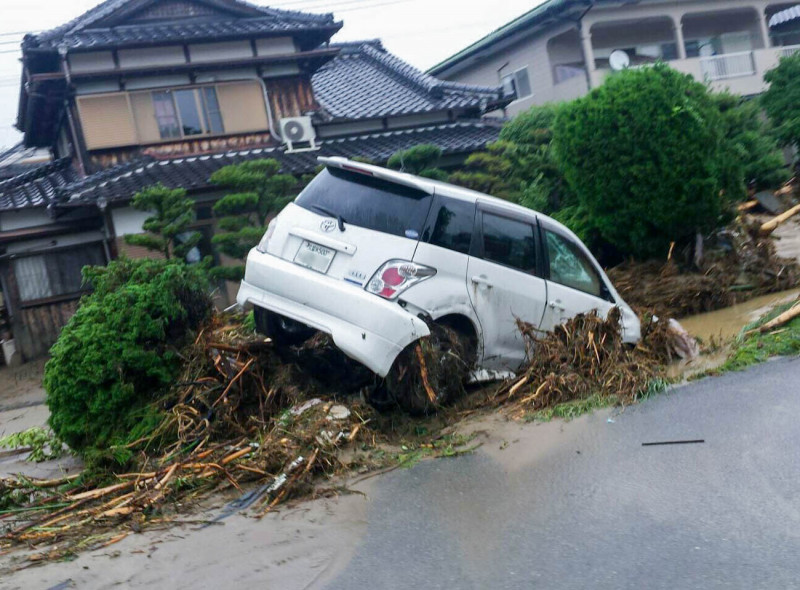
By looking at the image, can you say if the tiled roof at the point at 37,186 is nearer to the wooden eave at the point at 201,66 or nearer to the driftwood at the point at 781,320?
the wooden eave at the point at 201,66

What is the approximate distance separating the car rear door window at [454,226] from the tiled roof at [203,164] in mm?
10799

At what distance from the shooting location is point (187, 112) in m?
19.5


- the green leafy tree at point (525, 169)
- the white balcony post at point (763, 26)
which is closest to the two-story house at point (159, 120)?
the green leafy tree at point (525, 169)

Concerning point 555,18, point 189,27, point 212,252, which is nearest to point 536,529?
point 212,252

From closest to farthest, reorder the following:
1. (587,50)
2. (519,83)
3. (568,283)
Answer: (568,283), (587,50), (519,83)

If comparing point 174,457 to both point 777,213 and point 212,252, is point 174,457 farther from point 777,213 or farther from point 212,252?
point 777,213

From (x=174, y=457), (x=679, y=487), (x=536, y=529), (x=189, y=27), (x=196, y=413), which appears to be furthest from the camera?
(x=189, y=27)

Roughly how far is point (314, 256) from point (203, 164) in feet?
40.5

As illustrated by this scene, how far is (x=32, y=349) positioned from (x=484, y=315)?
13.4 m

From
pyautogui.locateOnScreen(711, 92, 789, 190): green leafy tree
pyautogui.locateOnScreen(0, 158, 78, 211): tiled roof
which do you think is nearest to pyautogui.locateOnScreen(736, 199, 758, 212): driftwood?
pyautogui.locateOnScreen(711, 92, 789, 190): green leafy tree

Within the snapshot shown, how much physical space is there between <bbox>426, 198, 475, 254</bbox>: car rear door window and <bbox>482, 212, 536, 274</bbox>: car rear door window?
0.66 ft

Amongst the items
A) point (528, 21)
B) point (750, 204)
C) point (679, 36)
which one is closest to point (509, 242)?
point (750, 204)

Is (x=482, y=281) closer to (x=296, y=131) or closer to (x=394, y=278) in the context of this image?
(x=394, y=278)

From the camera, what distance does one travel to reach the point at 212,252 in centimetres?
1814
